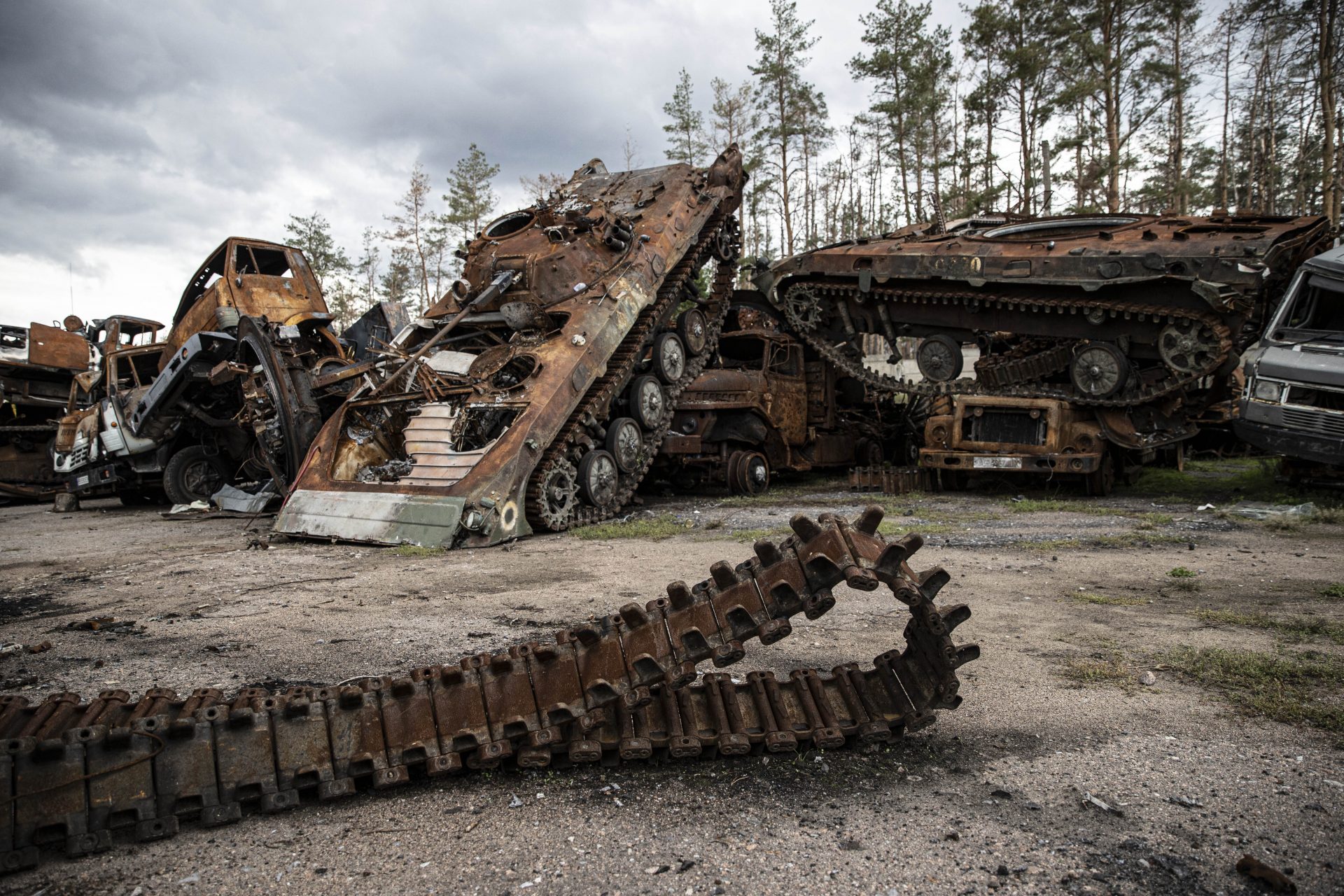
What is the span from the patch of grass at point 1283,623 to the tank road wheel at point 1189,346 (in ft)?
21.2

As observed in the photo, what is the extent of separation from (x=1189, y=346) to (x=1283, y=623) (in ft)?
22.2

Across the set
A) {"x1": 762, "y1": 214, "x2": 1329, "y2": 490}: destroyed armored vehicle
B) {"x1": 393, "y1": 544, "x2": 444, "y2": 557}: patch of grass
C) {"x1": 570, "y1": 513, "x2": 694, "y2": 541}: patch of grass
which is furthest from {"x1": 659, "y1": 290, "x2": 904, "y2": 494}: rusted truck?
{"x1": 393, "y1": 544, "x2": 444, "y2": 557}: patch of grass

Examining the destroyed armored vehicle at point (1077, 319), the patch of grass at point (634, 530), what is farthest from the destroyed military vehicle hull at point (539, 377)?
the destroyed armored vehicle at point (1077, 319)

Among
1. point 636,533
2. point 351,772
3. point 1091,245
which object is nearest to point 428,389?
point 636,533

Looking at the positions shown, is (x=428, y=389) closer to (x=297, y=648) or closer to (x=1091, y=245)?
(x=297, y=648)

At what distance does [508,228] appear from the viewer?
1187 cm

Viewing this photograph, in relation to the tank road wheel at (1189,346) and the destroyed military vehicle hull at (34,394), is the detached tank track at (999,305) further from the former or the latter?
the destroyed military vehicle hull at (34,394)

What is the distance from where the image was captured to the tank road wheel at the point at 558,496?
855 cm

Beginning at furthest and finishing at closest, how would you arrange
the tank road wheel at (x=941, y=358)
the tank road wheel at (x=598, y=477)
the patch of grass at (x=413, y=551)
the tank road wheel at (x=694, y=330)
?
the tank road wheel at (x=941, y=358)
the tank road wheel at (x=694, y=330)
the tank road wheel at (x=598, y=477)
the patch of grass at (x=413, y=551)

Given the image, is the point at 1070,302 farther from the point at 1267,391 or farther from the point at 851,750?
the point at 851,750

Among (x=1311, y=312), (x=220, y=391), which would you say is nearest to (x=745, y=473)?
(x=1311, y=312)

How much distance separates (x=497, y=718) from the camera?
289 centimetres

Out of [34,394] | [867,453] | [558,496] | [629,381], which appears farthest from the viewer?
[34,394]

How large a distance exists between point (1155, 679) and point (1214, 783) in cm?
107
